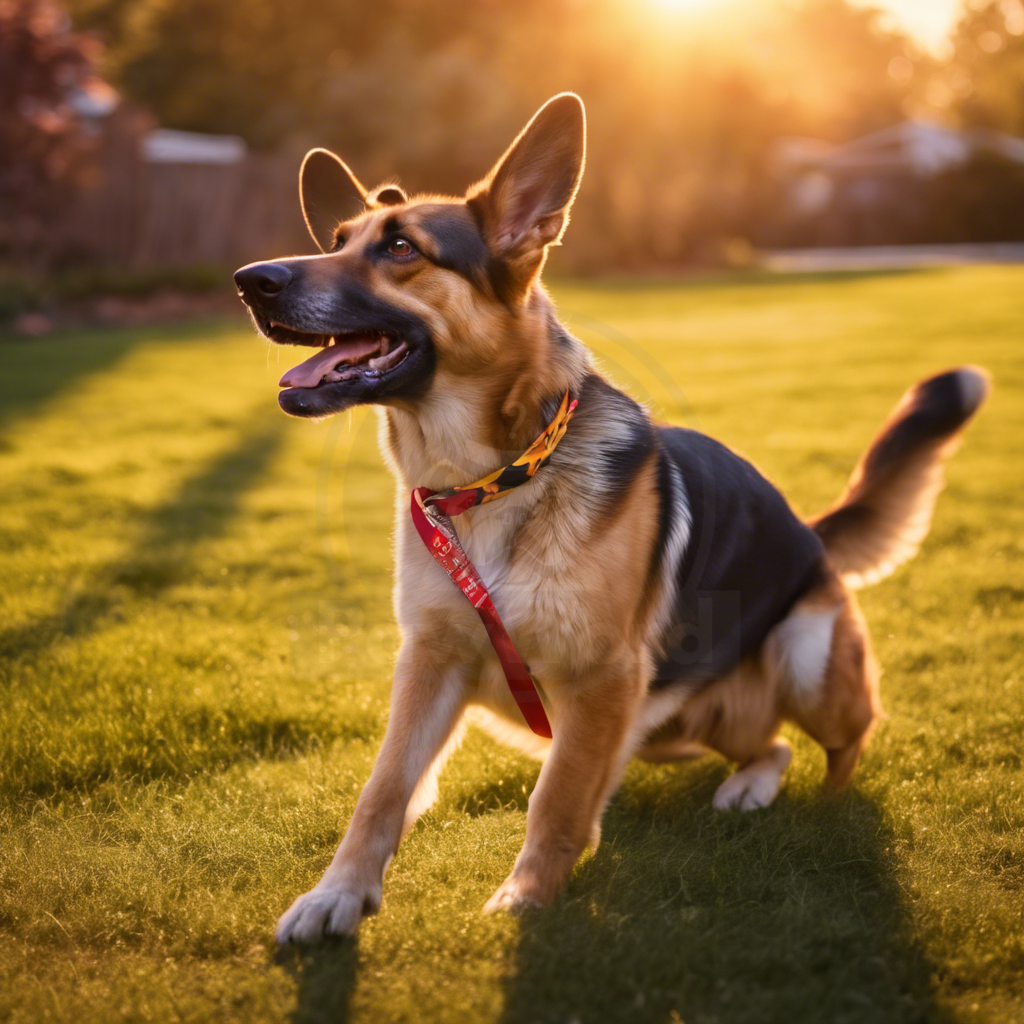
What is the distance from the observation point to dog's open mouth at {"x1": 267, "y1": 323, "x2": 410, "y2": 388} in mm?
3021

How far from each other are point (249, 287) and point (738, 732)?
2264 millimetres

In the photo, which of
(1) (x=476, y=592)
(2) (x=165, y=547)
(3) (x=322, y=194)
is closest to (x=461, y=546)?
(1) (x=476, y=592)

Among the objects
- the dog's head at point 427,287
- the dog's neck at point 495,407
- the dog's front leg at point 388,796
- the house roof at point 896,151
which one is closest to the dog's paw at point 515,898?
the dog's front leg at point 388,796

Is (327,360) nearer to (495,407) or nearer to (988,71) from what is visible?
(495,407)

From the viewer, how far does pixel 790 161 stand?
157 ft

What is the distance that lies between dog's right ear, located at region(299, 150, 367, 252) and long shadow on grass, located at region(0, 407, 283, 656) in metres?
2.25

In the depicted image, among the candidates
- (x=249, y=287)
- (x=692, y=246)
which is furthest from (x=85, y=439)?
(x=692, y=246)

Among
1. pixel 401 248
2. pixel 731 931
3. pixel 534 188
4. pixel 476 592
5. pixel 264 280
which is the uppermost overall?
pixel 534 188

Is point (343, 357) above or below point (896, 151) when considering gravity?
below

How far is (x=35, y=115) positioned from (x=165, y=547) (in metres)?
13.3

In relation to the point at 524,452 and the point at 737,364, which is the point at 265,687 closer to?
the point at 524,452

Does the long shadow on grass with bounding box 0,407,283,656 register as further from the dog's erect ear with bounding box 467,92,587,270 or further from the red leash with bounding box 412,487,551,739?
the dog's erect ear with bounding box 467,92,587,270

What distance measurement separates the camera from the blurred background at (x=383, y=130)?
55.6ft

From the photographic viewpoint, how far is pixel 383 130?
2870 cm
